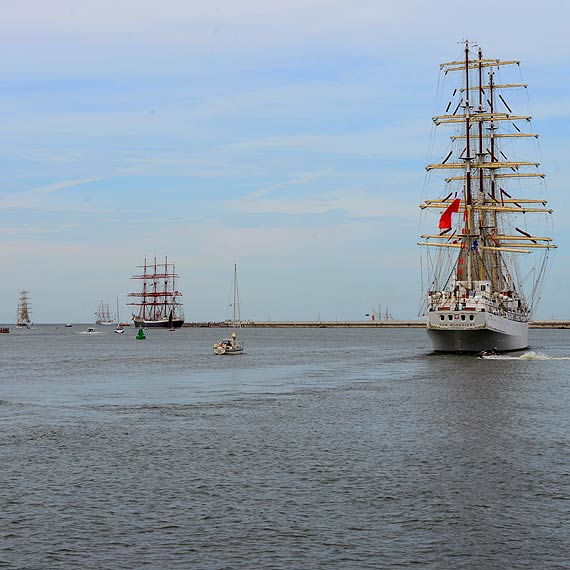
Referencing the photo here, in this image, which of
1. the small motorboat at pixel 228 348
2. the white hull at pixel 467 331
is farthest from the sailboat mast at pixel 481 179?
the small motorboat at pixel 228 348

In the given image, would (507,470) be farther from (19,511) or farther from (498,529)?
(19,511)

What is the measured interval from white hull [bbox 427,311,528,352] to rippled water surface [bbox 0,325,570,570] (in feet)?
113

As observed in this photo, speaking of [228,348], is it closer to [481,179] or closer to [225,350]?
[225,350]

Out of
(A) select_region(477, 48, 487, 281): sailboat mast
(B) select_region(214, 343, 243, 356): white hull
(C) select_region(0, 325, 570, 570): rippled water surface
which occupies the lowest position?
(C) select_region(0, 325, 570, 570): rippled water surface

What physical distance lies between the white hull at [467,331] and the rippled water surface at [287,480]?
3438 cm

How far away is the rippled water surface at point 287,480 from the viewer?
801 inches

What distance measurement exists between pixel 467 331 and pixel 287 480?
66.7 metres

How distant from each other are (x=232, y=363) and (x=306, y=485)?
65.7 meters

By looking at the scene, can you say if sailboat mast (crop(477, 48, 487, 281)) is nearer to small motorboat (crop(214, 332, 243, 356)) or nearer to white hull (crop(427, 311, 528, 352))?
white hull (crop(427, 311, 528, 352))

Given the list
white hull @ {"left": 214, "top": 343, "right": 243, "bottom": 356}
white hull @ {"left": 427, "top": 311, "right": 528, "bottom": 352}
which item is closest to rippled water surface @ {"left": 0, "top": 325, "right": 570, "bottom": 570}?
white hull @ {"left": 427, "top": 311, "right": 528, "bottom": 352}

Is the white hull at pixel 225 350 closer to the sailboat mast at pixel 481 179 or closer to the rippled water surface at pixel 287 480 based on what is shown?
the sailboat mast at pixel 481 179

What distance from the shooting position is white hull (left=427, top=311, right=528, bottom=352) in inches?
3580

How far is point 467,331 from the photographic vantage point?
301ft

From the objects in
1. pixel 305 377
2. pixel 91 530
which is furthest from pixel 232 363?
pixel 91 530
